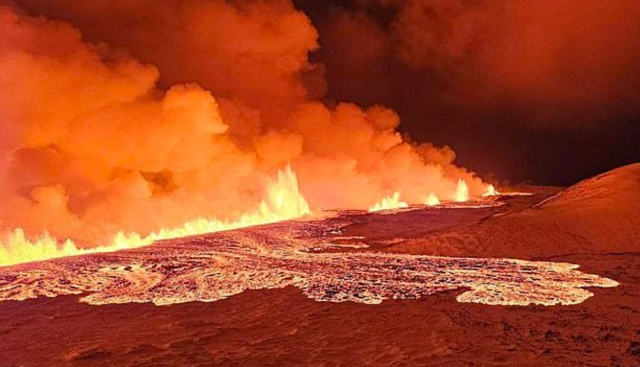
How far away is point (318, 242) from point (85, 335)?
14802 mm

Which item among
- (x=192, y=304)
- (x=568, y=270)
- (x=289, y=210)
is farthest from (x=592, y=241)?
(x=289, y=210)

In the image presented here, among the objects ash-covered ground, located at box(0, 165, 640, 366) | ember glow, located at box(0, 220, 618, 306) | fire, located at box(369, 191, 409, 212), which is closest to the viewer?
ash-covered ground, located at box(0, 165, 640, 366)

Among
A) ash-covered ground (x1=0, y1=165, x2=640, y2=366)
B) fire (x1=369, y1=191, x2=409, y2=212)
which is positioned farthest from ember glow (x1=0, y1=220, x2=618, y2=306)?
fire (x1=369, y1=191, x2=409, y2=212)

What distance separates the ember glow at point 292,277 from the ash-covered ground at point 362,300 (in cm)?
6

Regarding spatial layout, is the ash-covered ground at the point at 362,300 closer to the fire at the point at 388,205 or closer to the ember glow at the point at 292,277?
the ember glow at the point at 292,277

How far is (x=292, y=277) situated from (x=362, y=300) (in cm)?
356

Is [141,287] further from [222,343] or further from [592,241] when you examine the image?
[592,241]

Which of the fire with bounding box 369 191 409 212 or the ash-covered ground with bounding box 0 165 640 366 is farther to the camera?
the fire with bounding box 369 191 409 212

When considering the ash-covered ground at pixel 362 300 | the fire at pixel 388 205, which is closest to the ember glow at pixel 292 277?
the ash-covered ground at pixel 362 300

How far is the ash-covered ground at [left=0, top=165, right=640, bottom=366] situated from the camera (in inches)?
278

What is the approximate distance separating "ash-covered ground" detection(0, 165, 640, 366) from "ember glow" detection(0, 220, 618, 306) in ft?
0.19

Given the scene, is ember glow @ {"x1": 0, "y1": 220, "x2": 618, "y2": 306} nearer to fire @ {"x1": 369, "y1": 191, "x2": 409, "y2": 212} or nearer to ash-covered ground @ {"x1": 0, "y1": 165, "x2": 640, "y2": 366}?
ash-covered ground @ {"x1": 0, "y1": 165, "x2": 640, "y2": 366}

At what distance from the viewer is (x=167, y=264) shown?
16953mm

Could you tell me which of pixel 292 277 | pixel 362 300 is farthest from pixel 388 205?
pixel 362 300
